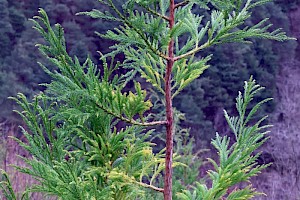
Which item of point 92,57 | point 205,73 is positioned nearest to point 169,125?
point 92,57

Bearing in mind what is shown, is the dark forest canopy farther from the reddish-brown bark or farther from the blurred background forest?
the reddish-brown bark

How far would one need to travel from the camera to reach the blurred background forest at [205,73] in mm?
16656

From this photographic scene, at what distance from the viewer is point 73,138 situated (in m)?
2.19

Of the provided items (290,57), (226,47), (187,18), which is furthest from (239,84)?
(187,18)

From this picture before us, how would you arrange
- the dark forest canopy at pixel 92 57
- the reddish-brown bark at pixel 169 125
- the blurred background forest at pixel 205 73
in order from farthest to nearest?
the dark forest canopy at pixel 92 57 → the blurred background forest at pixel 205 73 → the reddish-brown bark at pixel 169 125

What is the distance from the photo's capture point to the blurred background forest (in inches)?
656

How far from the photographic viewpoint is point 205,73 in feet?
60.6

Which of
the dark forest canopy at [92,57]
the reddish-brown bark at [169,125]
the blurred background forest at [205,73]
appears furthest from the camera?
the dark forest canopy at [92,57]

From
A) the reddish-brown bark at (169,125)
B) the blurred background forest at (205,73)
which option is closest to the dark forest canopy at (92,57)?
the blurred background forest at (205,73)

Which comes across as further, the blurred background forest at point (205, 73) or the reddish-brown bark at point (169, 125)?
the blurred background forest at point (205, 73)

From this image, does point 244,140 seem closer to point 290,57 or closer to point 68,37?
point 68,37

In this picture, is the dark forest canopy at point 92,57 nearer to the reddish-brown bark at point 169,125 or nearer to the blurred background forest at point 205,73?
the blurred background forest at point 205,73

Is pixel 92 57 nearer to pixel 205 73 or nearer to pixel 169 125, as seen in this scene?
pixel 205 73

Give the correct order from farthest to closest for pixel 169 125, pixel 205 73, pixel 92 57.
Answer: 1. pixel 205 73
2. pixel 92 57
3. pixel 169 125
